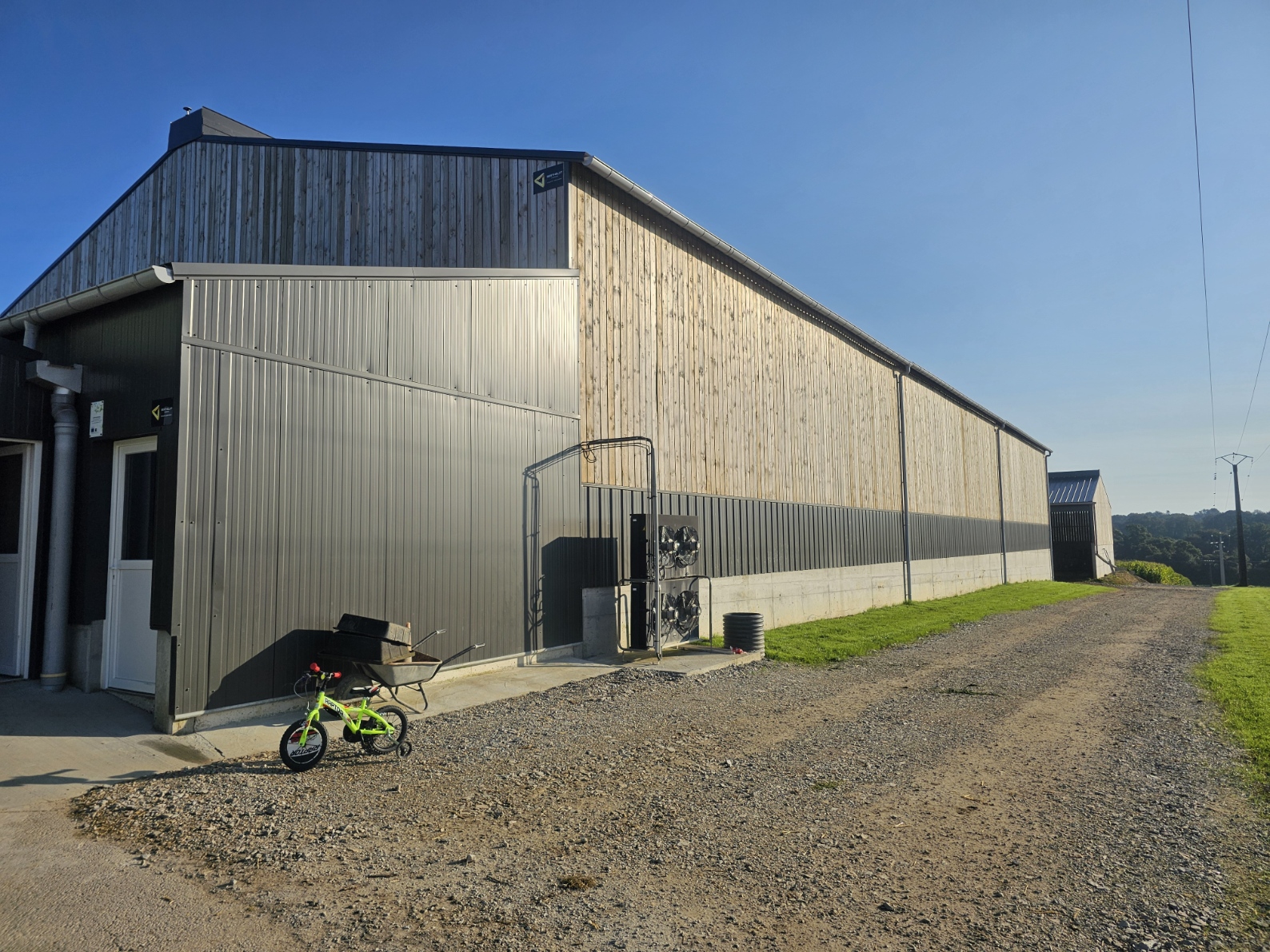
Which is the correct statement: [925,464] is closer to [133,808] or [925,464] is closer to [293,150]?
[293,150]

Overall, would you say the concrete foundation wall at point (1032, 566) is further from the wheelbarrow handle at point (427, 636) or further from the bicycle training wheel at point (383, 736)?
the bicycle training wheel at point (383, 736)

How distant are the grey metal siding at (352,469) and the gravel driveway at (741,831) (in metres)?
1.49

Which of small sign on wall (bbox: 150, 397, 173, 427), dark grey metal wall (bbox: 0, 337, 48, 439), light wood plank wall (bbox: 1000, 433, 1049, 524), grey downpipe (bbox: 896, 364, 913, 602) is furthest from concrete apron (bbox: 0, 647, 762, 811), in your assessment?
light wood plank wall (bbox: 1000, 433, 1049, 524)

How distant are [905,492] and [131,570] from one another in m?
21.8

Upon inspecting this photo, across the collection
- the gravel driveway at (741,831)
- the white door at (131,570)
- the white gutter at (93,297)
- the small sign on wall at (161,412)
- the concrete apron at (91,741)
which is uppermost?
the white gutter at (93,297)

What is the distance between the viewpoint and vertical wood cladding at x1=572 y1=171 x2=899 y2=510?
42.7ft

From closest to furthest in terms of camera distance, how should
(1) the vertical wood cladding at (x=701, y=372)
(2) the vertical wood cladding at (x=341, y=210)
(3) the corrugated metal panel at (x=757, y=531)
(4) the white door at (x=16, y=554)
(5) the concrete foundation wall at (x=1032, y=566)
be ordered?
(4) the white door at (x=16, y=554) < (3) the corrugated metal panel at (x=757, y=531) < (1) the vertical wood cladding at (x=701, y=372) < (2) the vertical wood cladding at (x=341, y=210) < (5) the concrete foundation wall at (x=1032, y=566)

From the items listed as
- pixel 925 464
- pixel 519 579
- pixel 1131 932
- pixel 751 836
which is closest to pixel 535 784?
pixel 751 836

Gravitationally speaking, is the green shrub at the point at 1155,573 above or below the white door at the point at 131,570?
below

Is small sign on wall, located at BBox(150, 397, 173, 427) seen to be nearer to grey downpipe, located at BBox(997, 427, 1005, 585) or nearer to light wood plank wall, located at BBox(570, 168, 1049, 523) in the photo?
light wood plank wall, located at BBox(570, 168, 1049, 523)

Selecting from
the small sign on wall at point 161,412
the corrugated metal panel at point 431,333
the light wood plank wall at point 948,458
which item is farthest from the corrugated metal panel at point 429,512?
the light wood plank wall at point 948,458

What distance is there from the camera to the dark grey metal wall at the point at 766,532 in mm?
12609

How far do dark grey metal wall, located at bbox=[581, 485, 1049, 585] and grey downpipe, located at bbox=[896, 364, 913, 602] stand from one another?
0.97ft

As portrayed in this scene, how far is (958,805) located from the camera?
5.27 m
